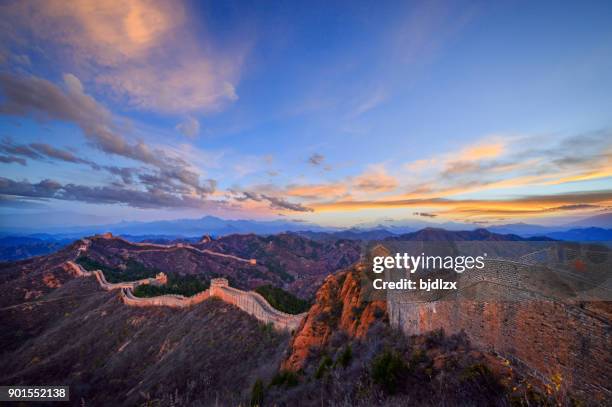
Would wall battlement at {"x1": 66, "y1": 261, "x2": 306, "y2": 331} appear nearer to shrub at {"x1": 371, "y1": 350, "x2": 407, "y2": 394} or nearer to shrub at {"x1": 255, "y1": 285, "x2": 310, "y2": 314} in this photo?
shrub at {"x1": 255, "y1": 285, "x2": 310, "y2": 314}

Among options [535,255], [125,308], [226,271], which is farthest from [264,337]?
[226,271]

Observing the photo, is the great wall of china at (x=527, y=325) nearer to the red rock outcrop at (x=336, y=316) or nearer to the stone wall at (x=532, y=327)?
the stone wall at (x=532, y=327)

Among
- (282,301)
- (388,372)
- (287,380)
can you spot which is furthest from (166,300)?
(388,372)

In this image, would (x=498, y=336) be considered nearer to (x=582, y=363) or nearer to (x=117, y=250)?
(x=582, y=363)

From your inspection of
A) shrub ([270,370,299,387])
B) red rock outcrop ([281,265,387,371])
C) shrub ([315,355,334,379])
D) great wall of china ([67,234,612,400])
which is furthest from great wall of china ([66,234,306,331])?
great wall of china ([67,234,612,400])

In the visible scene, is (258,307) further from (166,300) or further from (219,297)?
(166,300)
